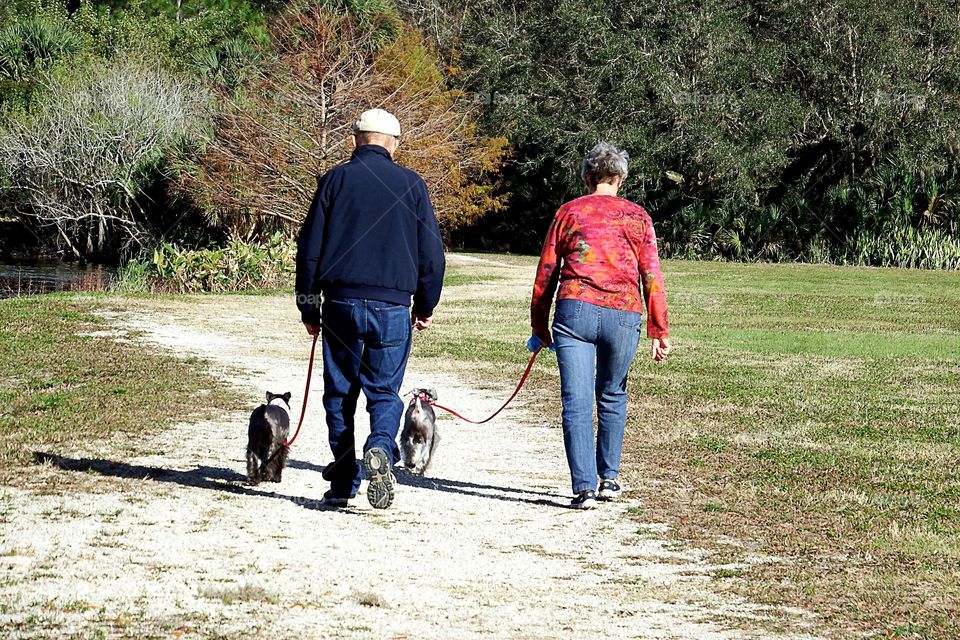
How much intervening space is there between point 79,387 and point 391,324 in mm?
5318

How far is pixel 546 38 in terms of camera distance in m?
41.3

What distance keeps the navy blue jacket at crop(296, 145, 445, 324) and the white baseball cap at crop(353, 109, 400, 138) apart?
17cm

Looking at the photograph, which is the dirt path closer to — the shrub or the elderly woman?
the elderly woman

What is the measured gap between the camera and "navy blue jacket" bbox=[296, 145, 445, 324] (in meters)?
6.22

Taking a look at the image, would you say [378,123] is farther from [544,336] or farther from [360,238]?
[544,336]

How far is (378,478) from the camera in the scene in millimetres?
6219

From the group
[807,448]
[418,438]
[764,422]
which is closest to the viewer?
[418,438]

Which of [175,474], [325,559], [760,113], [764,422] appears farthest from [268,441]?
[760,113]

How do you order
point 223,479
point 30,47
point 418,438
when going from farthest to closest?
point 30,47
point 418,438
point 223,479

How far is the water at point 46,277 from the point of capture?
25.6m

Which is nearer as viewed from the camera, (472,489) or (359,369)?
(359,369)

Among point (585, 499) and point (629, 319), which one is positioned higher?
point (629, 319)

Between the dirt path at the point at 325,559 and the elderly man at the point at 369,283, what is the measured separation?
381 mm

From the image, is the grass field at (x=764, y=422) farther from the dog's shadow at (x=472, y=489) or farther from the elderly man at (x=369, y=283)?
the elderly man at (x=369, y=283)
